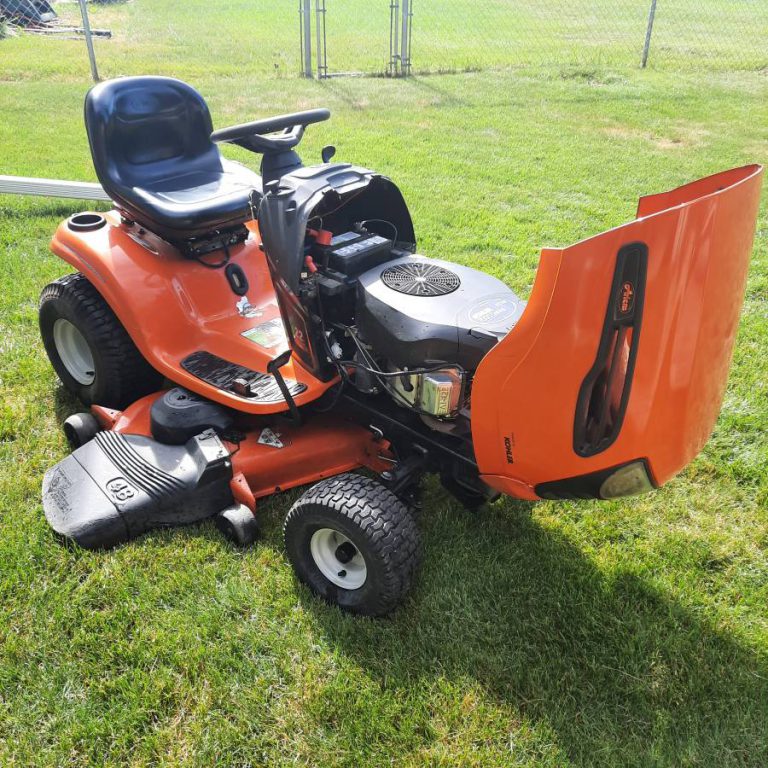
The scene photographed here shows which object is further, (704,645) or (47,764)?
(704,645)

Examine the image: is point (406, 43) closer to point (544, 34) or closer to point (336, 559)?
point (544, 34)

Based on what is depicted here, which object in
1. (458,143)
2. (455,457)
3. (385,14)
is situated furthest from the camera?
(385,14)

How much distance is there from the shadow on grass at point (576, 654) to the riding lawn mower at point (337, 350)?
7.5 inches

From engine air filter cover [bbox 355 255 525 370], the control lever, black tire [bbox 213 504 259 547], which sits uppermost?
engine air filter cover [bbox 355 255 525 370]

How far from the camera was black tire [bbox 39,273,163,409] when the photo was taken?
10.6ft

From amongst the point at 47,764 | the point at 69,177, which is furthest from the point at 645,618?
the point at 69,177

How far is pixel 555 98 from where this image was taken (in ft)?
33.2

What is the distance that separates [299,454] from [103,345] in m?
1.08

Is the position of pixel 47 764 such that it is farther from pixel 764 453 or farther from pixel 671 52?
pixel 671 52

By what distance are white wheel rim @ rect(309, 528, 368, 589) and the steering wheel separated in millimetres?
1482

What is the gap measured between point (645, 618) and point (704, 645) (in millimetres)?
187

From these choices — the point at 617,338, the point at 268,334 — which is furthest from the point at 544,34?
the point at 617,338

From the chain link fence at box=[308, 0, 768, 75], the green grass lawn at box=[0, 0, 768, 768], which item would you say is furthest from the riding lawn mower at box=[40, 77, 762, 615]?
the chain link fence at box=[308, 0, 768, 75]

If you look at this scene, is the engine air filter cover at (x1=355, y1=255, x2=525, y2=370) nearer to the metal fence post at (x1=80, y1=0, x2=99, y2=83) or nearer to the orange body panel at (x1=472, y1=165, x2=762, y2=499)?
the orange body panel at (x1=472, y1=165, x2=762, y2=499)
